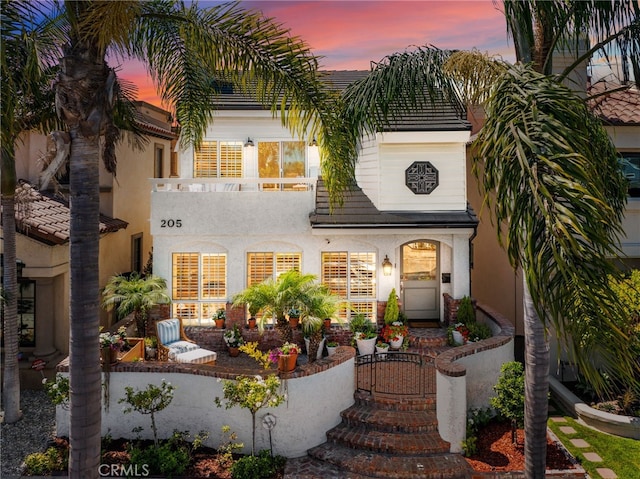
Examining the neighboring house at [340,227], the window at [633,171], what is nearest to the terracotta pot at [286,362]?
the neighboring house at [340,227]

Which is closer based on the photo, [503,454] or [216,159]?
[503,454]

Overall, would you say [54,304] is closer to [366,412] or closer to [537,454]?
[366,412]

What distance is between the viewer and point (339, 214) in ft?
48.9

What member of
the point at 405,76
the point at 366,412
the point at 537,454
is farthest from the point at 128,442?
the point at 405,76

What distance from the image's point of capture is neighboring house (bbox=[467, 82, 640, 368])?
14.5 meters

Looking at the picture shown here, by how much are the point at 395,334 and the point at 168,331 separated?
6.43 meters

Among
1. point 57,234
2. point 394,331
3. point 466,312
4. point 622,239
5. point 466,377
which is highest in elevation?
point 57,234

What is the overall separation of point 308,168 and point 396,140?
3641 mm

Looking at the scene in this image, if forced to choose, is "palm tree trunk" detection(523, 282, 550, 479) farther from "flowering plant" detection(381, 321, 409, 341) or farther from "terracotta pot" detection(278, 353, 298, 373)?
"flowering plant" detection(381, 321, 409, 341)

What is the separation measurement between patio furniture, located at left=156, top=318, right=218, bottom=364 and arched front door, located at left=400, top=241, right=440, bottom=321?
692 centimetres

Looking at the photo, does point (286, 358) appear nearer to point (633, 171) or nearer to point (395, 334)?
point (395, 334)

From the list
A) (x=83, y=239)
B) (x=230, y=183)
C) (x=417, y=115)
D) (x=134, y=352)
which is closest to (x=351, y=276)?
(x=230, y=183)

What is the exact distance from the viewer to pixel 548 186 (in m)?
4.75

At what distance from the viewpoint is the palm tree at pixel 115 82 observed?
20.2 feet
